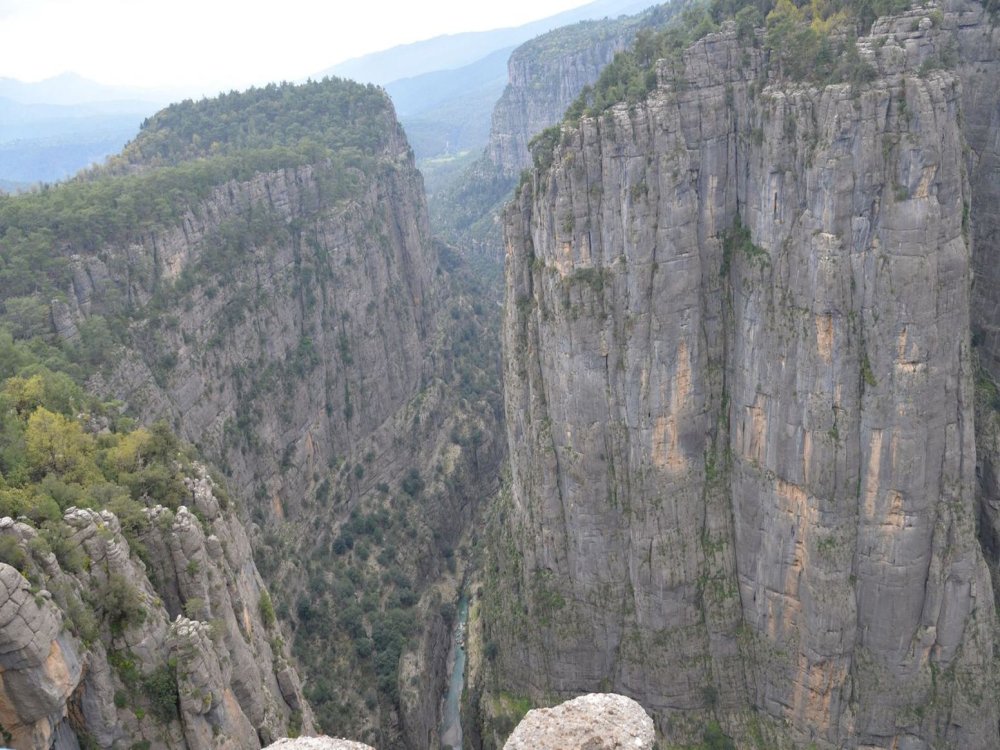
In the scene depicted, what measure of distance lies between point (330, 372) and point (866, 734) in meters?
54.3

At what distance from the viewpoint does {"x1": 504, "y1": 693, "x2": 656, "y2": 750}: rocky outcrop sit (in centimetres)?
1820

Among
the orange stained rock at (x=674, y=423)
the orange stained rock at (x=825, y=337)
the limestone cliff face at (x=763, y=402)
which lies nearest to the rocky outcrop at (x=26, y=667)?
the limestone cliff face at (x=763, y=402)

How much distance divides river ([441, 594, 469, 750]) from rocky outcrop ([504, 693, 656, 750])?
44.6 meters

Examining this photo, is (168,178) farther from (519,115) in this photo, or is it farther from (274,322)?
(519,115)

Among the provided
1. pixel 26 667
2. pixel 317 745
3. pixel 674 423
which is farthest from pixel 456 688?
pixel 26 667

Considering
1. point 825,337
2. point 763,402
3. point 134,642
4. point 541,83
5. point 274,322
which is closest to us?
point 134,642

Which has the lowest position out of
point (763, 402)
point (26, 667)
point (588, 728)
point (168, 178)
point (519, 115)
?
point (763, 402)

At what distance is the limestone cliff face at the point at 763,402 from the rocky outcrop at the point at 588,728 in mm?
25256

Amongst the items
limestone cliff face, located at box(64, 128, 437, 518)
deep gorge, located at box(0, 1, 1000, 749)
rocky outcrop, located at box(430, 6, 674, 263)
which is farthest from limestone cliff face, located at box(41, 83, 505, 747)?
rocky outcrop, located at box(430, 6, 674, 263)

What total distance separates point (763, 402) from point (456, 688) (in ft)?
126

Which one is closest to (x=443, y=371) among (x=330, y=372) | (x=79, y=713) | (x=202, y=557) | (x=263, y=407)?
(x=330, y=372)

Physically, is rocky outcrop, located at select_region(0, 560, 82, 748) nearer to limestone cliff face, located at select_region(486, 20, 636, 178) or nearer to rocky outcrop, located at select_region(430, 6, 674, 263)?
rocky outcrop, located at select_region(430, 6, 674, 263)

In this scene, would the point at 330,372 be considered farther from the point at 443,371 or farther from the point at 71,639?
the point at 71,639

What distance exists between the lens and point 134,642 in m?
23.4
